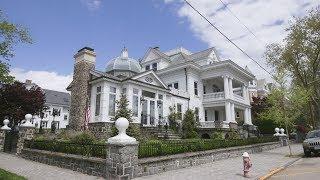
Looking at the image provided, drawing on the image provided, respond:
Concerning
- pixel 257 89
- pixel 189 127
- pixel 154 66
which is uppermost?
pixel 257 89

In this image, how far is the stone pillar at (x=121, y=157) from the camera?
937cm

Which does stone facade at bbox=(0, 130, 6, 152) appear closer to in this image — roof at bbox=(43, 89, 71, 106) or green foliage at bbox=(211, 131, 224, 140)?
green foliage at bbox=(211, 131, 224, 140)

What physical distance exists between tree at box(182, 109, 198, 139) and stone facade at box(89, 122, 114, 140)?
7188 mm

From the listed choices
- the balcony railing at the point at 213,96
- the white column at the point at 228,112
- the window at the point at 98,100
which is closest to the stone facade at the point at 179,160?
the window at the point at 98,100

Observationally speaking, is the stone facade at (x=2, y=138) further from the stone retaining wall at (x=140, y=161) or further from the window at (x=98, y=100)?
the window at (x=98, y=100)

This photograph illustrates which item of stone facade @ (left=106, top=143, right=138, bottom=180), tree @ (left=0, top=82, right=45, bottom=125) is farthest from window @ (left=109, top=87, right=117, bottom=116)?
tree @ (left=0, top=82, right=45, bottom=125)

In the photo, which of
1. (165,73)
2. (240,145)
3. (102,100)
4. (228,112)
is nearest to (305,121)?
(228,112)

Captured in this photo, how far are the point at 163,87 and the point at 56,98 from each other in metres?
36.7

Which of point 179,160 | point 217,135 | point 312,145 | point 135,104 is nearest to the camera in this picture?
point 179,160

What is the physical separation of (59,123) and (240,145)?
44414 millimetres

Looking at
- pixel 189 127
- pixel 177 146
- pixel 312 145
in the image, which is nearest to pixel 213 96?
pixel 189 127

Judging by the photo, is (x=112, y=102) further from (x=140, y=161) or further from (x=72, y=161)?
(x=140, y=161)

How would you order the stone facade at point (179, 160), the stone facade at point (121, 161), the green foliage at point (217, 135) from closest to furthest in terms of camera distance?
the stone facade at point (121, 161) → the stone facade at point (179, 160) → the green foliage at point (217, 135)

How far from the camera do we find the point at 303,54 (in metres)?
31.2
